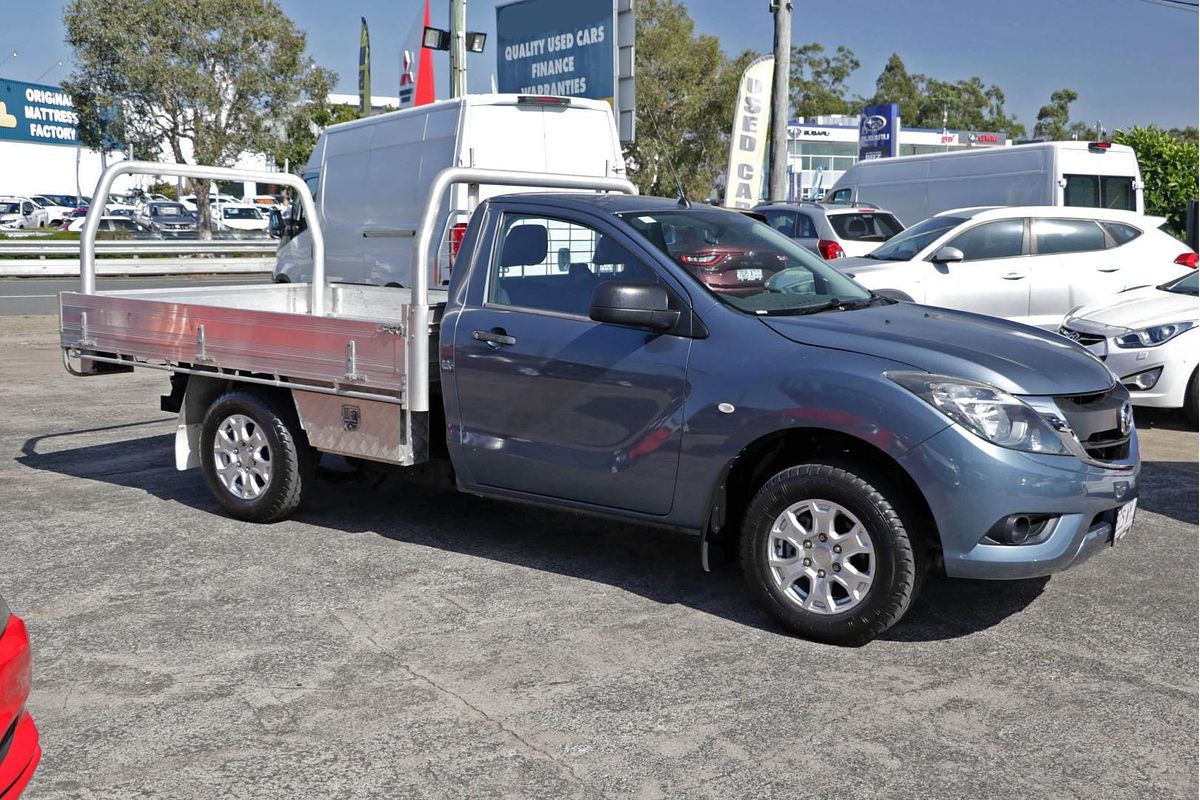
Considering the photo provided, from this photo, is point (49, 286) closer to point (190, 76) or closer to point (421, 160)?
point (421, 160)

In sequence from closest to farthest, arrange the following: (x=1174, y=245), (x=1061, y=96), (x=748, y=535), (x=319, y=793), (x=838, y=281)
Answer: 1. (x=319, y=793)
2. (x=748, y=535)
3. (x=838, y=281)
4. (x=1174, y=245)
5. (x=1061, y=96)

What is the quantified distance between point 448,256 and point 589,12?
13118 mm

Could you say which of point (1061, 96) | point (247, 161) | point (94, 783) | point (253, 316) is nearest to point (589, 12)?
point (253, 316)

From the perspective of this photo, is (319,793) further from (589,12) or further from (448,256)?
(589,12)

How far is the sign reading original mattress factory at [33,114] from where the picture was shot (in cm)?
6738

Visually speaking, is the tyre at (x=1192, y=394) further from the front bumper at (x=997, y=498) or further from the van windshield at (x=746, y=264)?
the front bumper at (x=997, y=498)

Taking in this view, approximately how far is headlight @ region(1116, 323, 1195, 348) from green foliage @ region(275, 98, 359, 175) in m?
27.9

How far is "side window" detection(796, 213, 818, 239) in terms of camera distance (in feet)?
57.2

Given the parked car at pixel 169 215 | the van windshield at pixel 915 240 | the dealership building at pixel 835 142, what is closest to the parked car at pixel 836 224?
the van windshield at pixel 915 240

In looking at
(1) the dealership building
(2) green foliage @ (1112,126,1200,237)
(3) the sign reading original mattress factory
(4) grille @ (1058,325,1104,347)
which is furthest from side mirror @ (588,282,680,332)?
(3) the sign reading original mattress factory

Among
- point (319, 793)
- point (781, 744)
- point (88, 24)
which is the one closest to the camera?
point (319, 793)

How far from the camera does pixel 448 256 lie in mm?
11836

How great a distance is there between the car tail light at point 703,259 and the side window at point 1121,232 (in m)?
8.67

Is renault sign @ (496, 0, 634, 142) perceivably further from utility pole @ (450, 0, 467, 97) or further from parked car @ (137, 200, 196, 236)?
parked car @ (137, 200, 196, 236)
